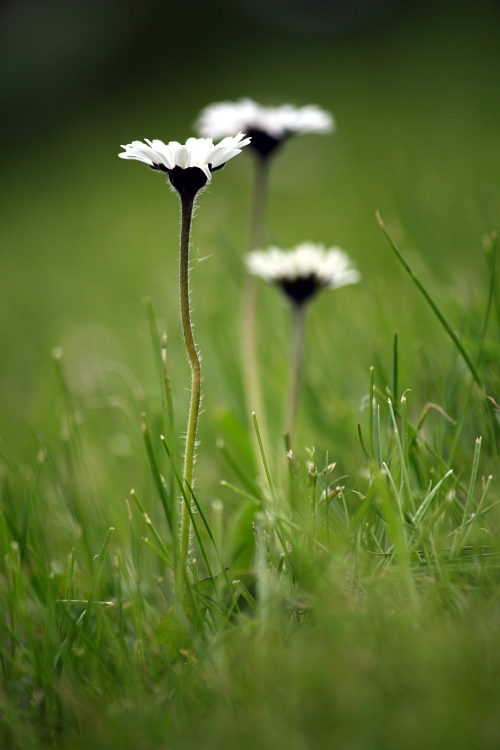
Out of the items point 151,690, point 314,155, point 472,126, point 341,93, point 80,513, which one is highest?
point 341,93

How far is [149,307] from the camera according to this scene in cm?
74

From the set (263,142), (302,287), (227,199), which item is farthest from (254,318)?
(227,199)

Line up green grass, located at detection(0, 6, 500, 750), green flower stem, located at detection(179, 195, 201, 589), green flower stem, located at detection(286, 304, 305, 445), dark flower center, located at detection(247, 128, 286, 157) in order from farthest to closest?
dark flower center, located at detection(247, 128, 286, 157)
green flower stem, located at detection(286, 304, 305, 445)
green flower stem, located at detection(179, 195, 201, 589)
green grass, located at detection(0, 6, 500, 750)

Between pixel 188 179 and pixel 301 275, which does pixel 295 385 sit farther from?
pixel 188 179

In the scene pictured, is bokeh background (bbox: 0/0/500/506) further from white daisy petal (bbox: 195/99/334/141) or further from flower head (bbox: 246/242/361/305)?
white daisy petal (bbox: 195/99/334/141)

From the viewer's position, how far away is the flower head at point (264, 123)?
928 millimetres

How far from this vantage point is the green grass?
38 cm

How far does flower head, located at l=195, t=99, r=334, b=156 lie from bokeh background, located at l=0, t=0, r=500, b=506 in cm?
19

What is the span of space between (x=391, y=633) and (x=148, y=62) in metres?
6.16

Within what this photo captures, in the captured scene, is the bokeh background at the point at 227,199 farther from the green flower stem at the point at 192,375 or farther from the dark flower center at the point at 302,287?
the green flower stem at the point at 192,375

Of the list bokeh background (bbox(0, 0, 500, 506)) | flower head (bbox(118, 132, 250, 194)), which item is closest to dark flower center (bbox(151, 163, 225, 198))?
flower head (bbox(118, 132, 250, 194))

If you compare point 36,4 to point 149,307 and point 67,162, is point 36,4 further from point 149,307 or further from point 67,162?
point 149,307

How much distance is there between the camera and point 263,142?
98cm

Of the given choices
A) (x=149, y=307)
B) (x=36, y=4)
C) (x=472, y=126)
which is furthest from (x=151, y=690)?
(x=36, y=4)
